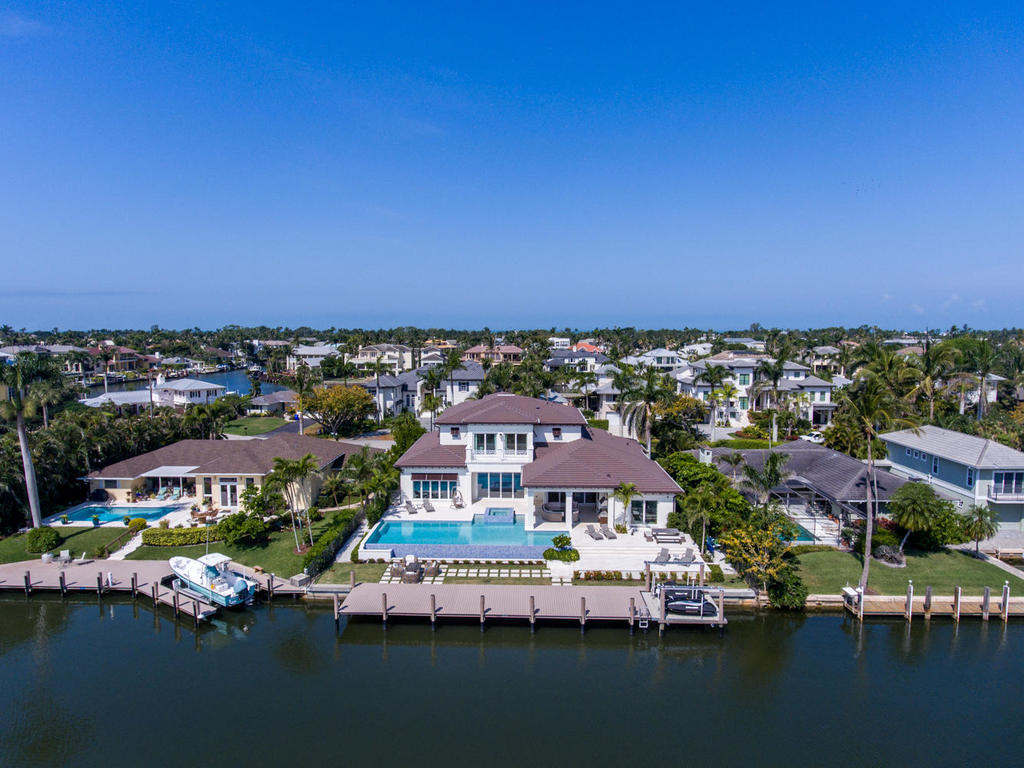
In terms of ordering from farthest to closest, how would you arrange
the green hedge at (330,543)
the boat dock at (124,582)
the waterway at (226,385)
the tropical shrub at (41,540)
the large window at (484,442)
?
1. the waterway at (226,385)
2. the large window at (484,442)
3. the tropical shrub at (41,540)
4. the green hedge at (330,543)
5. the boat dock at (124,582)

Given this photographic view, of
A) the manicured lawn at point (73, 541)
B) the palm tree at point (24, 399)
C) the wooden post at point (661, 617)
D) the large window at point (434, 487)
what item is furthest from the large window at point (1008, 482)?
the palm tree at point (24, 399)

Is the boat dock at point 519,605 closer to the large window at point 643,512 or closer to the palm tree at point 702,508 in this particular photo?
the palm tree at point 702,508

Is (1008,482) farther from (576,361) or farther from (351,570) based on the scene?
(576,361)

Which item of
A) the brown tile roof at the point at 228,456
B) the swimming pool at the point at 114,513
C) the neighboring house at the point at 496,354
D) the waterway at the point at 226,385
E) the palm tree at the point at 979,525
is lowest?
the swimming pool at the point at 114,513

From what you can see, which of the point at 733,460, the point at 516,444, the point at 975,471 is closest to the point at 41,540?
the point at 516,444

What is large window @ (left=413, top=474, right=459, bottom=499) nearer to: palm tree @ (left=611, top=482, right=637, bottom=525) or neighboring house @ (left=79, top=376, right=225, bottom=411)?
palm tree @ (left=611, top=482, right=637, bottom=525)

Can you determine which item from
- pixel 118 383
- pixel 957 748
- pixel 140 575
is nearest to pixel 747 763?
pixel 957 748
